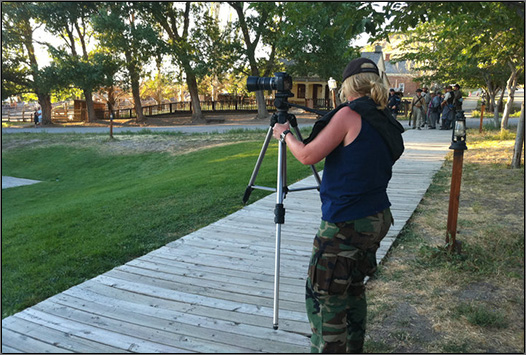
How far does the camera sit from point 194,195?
721cm

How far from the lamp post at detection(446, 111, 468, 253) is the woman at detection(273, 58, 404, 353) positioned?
82.5 inches

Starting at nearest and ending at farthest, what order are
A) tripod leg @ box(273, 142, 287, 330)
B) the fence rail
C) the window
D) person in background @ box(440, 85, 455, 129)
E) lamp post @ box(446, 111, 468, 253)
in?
tripod leg @ box(273, 142, 287, 330) → lamp post @ box(446, 111, 468, 253) → person in background @ box(440, 85, 455, 129) → the fence rail → the window

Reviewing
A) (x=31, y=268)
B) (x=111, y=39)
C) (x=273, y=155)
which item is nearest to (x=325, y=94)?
(x=111, y=39)

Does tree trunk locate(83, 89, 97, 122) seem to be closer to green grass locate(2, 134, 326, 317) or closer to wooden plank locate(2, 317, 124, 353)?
green grass locate(2, 134, 326, 317)

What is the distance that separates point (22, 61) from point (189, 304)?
109ft

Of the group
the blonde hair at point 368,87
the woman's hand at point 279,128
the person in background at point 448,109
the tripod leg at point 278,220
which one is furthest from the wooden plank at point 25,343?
the person in background at point 448,109

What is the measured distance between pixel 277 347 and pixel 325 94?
1620 inches

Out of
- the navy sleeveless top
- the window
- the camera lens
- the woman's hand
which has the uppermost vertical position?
the window

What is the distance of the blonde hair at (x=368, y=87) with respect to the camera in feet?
6.73

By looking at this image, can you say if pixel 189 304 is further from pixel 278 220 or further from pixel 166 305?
pixel 278 220

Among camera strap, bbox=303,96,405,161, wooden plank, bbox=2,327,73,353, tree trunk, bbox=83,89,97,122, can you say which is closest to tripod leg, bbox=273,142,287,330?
camera strap, bbox=303,96,405,161

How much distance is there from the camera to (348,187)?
6.74ft

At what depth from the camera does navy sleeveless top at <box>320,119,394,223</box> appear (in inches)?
79.7

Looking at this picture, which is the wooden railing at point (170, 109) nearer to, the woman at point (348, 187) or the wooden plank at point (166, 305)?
the wooden plank at point (166, 305)
